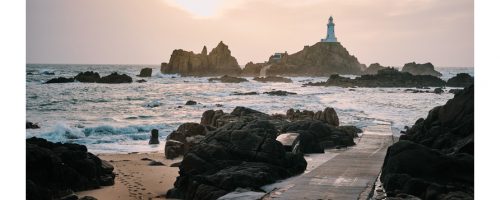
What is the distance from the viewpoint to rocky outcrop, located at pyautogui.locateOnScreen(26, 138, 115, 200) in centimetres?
884

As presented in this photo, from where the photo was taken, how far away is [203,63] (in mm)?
96188

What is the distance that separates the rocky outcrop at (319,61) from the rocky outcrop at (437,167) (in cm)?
9272

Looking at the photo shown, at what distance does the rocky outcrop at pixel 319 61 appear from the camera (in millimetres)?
105119

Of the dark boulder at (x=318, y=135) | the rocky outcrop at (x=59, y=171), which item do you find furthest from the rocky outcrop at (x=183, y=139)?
the rocky outcrop at (x=59, y=171)

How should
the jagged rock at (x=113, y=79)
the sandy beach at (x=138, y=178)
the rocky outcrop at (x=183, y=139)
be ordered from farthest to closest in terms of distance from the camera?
the jagged rock at (x=113, y=79), the rocky outcrop at (x=183, y=139), the sandy beach at (x=138, y=178)

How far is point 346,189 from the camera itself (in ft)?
24.3

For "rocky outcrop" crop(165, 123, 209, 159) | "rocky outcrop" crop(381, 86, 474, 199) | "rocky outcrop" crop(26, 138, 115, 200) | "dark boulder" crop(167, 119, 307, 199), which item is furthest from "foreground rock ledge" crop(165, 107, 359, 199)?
"rocky outcrop" crop(165, 123, 209, 159)

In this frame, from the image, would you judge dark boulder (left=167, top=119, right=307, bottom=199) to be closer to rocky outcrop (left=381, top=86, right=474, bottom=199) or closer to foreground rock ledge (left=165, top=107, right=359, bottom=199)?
foreground rock ledge (left=165, top=107, right=359, bottom=199)

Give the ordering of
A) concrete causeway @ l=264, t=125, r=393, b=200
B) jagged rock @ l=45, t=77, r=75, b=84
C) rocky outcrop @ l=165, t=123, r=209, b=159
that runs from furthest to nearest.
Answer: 1. jagged rock @ l=45, t=77, r=75, b=84
2. rocky outcrop @ l=165, t=123, r=209, b=159
3. concrete causeway @ l=264, t=125, r=393, b=200

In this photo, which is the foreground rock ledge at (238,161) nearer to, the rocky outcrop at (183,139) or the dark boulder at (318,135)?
the dark boulder at (318,135)

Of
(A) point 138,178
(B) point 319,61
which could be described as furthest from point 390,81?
(A) point 138,178

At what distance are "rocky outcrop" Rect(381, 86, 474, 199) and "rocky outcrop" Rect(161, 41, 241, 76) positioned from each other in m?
81.4
